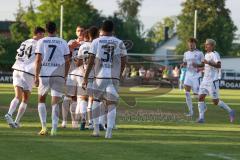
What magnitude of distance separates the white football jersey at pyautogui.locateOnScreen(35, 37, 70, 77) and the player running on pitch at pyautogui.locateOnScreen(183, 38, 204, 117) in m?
7.76

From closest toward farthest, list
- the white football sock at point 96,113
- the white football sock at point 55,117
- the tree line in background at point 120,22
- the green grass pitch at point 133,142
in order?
the green grass pitch at point 133,142 → the white football sock at point 55,117 → the white football sock at point 96,113 → the tree line in background at point 120,22

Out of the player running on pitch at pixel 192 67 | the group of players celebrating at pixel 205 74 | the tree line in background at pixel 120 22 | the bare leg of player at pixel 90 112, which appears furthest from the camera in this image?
the tree line in background at pixel 120 22

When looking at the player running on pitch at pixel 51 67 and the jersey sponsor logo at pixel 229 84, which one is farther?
the jersey sponsor logo at pixel 229 84

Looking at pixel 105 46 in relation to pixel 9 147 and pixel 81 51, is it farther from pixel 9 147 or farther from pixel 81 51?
pixel 9 147

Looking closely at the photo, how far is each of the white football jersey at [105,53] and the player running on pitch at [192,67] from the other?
25.3 ft

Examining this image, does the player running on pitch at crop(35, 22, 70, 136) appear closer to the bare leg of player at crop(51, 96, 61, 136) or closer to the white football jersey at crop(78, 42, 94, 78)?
the bare leg of player at crop(51, 96, 61, 136)

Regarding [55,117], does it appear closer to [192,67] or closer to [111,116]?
[111,116]

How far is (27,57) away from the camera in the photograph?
17328 millimetres

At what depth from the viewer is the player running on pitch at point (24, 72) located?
17.2 metres

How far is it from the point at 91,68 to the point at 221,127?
17.2ft

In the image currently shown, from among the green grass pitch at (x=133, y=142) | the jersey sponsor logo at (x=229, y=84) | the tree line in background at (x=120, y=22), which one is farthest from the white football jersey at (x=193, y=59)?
the tree line in background at (x=120, y=22)

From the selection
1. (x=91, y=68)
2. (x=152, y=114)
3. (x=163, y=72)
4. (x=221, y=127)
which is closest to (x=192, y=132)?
(x=221, y=127)

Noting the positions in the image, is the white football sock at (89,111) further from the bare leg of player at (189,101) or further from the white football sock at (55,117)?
the bare leg of player at (189,101)

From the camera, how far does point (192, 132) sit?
56.6ft
